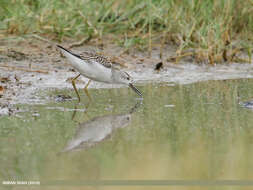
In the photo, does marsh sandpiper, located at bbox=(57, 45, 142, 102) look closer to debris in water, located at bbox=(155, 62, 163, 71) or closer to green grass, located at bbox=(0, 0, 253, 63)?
debris in water, located at bbox=(155, 62, 163, 71)

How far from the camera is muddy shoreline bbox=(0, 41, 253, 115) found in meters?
6.80

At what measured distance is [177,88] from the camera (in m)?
6.80

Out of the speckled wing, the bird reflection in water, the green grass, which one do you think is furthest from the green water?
the green grass

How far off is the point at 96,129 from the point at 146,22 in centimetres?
407

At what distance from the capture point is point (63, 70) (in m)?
7.66

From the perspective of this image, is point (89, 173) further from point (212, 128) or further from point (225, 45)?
point (225, 45)

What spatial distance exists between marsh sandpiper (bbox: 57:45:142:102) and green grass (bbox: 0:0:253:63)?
1.93m

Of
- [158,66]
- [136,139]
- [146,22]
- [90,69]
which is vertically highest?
[146,22]

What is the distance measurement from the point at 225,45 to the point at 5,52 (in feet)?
10.3

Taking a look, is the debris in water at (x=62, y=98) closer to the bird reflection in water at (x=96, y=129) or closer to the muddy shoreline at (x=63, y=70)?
the muddy shoreline at (x=63, y=70)

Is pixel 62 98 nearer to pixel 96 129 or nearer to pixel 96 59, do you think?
pixel 96 59

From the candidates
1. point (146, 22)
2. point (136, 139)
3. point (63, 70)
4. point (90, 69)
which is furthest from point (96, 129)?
point (146, 22)

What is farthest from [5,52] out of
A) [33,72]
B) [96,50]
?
[96,50]

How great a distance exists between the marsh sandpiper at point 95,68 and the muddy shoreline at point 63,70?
55 cm
